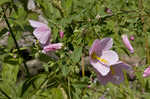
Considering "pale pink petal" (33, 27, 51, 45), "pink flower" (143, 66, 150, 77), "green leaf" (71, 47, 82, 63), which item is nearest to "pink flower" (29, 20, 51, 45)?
"pale pink petal" (33, 27, 51, 45)

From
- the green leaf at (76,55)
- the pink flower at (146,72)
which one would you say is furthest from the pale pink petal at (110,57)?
the pink flower at (146,72)

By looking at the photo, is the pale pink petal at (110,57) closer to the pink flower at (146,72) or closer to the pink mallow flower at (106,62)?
the pink mallow flower at (106,62)

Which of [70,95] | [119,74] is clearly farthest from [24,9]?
[119,74]

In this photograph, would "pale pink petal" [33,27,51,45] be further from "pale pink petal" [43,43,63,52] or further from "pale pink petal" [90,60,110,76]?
"pale pink petal" [90,60,110,76]

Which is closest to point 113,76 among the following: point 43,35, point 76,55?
point 76,55

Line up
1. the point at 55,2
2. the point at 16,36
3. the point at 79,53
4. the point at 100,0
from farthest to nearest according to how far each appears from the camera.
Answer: the point at 16,36, the point at 100,0, the point at 55,2, the point at 79,53

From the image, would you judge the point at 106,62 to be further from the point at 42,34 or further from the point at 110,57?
the point at 42,34

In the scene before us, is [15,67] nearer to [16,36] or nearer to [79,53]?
[16,36]
